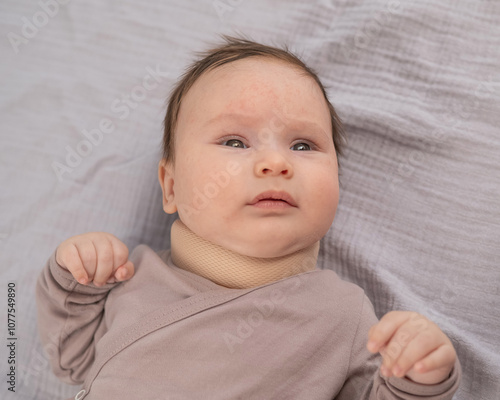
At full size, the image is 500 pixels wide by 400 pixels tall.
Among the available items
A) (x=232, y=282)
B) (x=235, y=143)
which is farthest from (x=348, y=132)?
(x=232, y=282)

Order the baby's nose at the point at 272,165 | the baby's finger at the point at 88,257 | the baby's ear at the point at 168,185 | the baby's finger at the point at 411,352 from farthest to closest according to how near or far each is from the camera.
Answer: the baby's ear at the point at 168,185, the baby's finger at the point at 88,257, the baby's nose at the point at 272,165, the baby's finger at the point at 411,352

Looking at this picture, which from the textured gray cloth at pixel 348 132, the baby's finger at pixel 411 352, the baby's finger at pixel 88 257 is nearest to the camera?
the baby's finger at pixel 411 352

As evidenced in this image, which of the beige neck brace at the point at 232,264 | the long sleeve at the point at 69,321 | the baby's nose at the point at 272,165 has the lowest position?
the long sleeve at the point at 69,321

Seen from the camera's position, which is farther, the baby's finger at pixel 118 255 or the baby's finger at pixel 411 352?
the baby's finger at pixel 118 255

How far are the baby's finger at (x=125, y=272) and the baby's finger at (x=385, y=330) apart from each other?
54 cm

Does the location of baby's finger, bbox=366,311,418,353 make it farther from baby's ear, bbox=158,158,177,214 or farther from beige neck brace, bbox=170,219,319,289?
baby's ear, bbox=158,158,177,214

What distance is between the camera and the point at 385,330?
2.79 feet

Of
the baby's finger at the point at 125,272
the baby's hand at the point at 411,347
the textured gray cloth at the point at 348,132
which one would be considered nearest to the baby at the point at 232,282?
the baby's finger at the point at 125,272

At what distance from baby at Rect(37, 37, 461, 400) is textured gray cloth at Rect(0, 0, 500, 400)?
0.26 meters

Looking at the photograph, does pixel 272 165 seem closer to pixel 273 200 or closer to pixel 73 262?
pixel 273 200

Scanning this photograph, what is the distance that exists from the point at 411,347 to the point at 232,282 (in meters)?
0.41

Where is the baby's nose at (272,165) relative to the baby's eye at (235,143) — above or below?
above

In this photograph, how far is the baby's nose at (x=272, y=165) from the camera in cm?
105

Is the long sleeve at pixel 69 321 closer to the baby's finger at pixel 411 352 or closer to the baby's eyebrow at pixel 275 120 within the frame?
the baby's eyebrow at pixel 275 120
